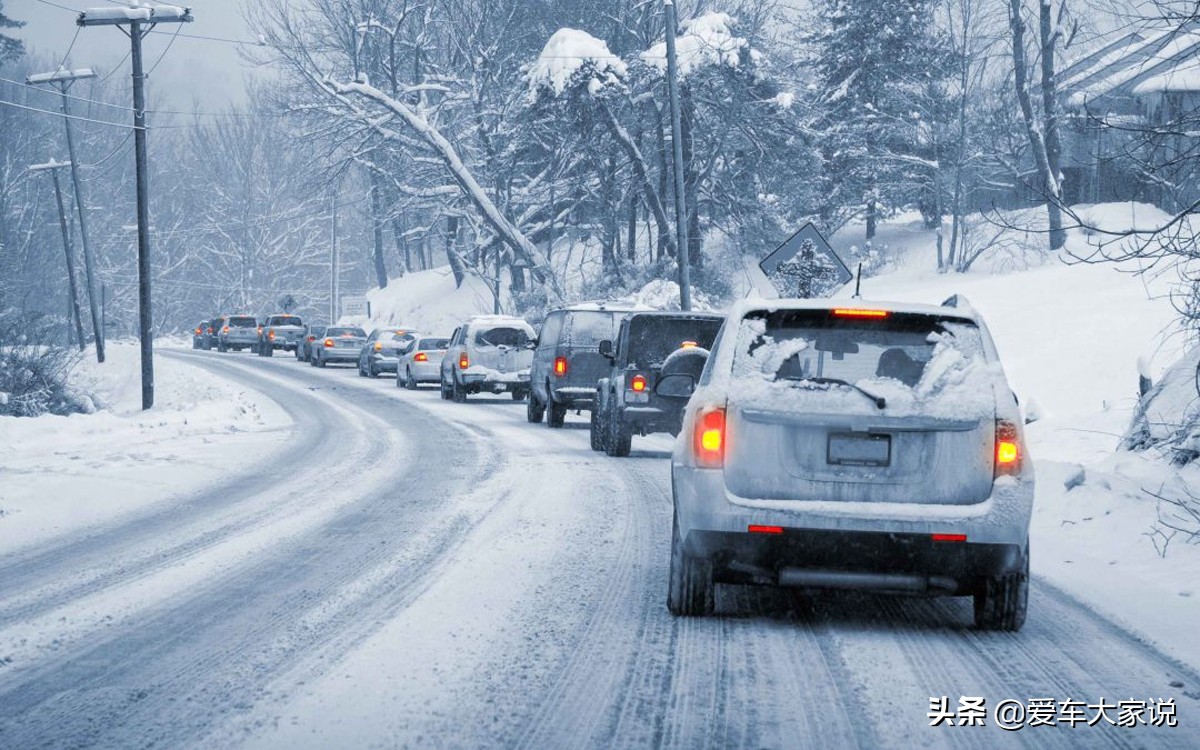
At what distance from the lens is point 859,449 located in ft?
21.4

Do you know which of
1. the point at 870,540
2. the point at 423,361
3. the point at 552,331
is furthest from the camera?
the point at 423,361

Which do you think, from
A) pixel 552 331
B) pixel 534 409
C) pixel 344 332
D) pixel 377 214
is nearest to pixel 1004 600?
pixel 552 331

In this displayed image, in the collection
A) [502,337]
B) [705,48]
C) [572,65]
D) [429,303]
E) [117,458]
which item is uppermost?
[705,48]

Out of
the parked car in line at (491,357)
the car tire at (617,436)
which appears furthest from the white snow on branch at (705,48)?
the car tire at (617,436)

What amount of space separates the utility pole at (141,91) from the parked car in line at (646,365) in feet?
50.4

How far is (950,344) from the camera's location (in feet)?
22.4

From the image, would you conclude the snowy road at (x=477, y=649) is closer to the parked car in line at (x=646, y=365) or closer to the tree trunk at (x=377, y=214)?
the parked car in line at (x=646, y=365)

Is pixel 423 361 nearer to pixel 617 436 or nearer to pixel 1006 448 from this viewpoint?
pixel 617 436

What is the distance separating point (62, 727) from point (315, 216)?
294 feet

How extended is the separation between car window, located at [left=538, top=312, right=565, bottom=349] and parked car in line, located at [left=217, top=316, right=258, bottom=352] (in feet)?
150

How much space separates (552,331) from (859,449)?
15.9 meters

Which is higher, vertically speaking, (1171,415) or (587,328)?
Result: (587,328)

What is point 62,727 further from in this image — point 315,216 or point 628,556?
point 315,216

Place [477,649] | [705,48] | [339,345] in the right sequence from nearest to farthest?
[477,649]
[705,48]
[339,345]
